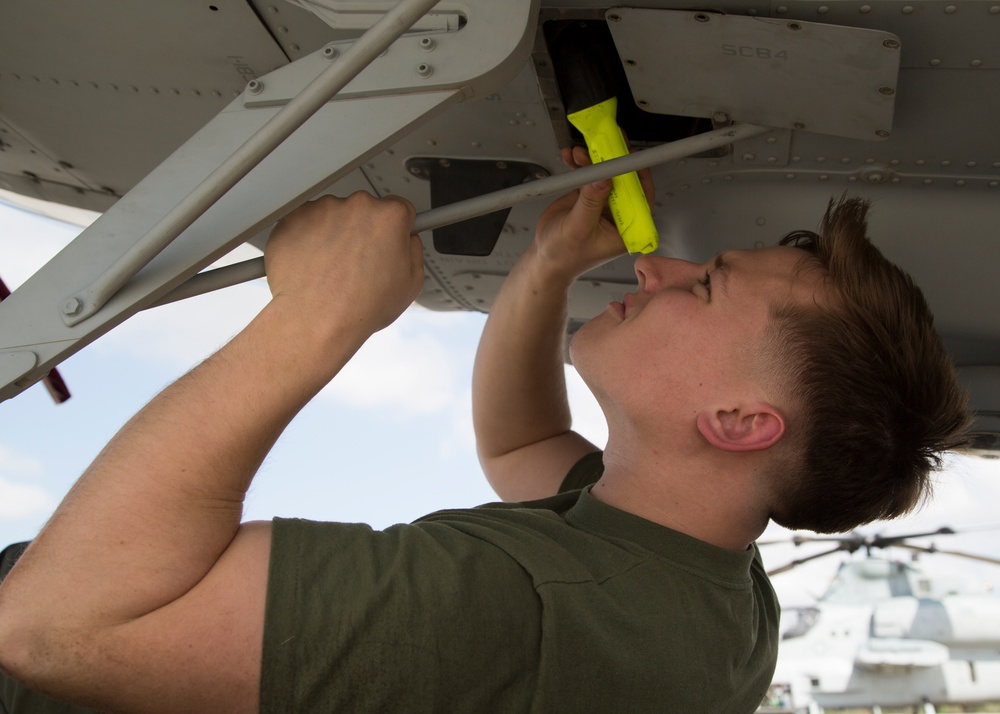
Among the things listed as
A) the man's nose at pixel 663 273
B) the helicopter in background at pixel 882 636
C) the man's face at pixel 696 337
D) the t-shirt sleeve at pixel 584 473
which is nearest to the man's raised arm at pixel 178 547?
the man's face at pixel 696 337

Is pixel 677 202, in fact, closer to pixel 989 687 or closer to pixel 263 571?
pixel 263 571

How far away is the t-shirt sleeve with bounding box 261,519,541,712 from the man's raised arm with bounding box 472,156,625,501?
0.99 m

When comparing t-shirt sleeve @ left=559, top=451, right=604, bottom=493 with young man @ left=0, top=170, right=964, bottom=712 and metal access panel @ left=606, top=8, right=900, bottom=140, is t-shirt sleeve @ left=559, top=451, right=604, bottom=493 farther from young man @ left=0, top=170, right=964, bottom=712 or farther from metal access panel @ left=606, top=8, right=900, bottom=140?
metal access panel @ left=606, top=8, right=900, bottom=140

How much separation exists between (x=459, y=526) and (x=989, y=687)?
13.5 metres

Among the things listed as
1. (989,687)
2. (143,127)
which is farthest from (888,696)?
(143,127)

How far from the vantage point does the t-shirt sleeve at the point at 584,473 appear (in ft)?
7.62

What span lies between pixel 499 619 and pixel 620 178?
101 centimetres

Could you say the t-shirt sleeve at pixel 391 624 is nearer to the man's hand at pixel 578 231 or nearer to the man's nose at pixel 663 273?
the man's nose at pixel 663 273

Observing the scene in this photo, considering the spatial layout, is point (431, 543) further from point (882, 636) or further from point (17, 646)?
point (882, 636)

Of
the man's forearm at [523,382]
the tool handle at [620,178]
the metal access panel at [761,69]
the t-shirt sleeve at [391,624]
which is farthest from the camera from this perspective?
the man's forearm at [523,382]

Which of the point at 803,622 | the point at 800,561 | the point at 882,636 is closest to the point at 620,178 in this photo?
the point at 800,561

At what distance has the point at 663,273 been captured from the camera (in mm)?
2033

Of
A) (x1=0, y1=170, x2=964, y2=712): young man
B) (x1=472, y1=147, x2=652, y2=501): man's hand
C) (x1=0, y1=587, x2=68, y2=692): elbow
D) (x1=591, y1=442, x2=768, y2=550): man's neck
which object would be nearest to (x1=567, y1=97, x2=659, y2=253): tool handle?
(x1=0, y1=170, x2=964, y2=712): young man

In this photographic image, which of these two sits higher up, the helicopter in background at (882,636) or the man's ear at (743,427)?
the helicopter in background at (882,636)
